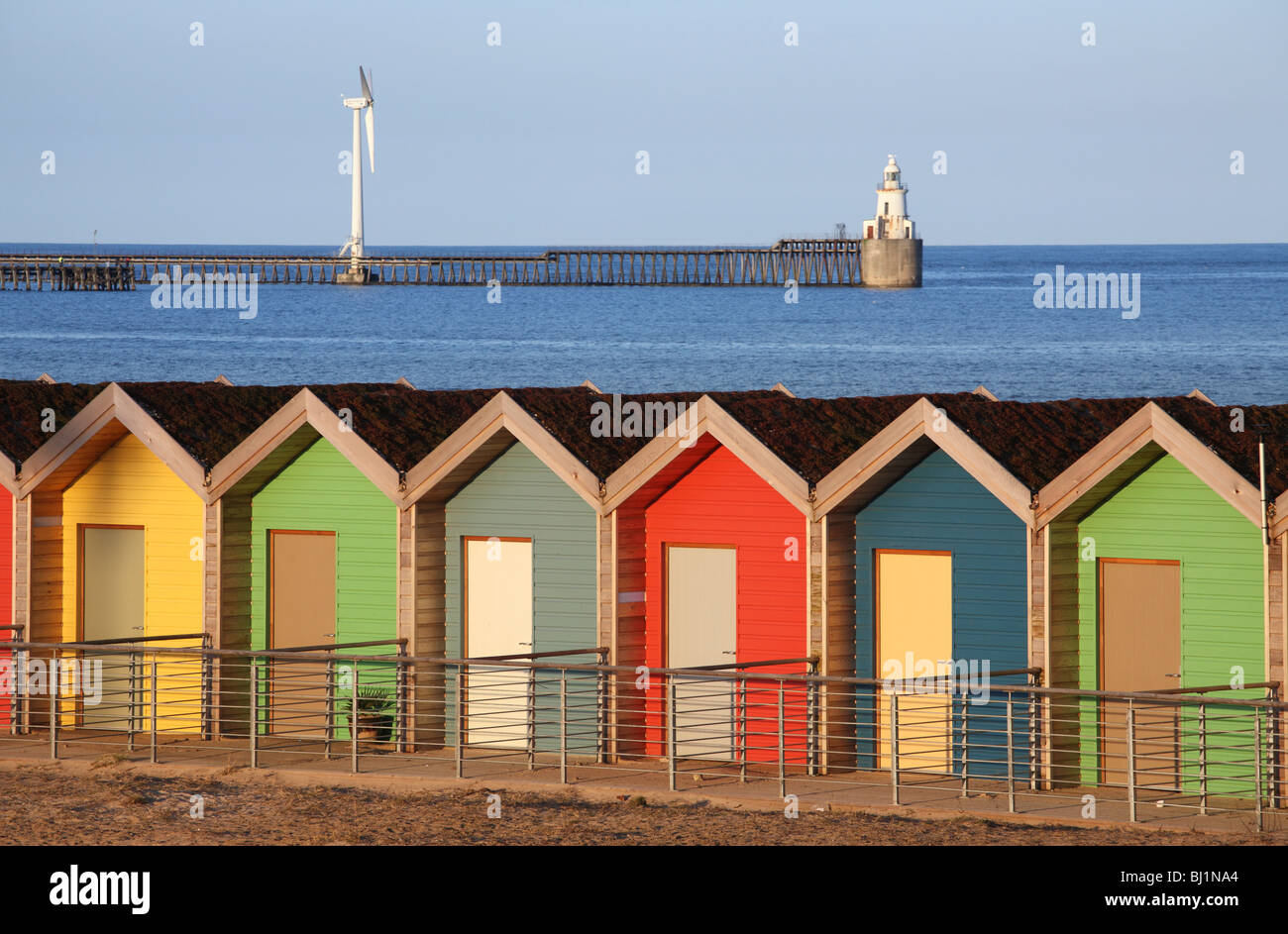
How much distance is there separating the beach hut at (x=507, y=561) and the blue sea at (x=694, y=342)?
171 feet

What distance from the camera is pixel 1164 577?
15469 mm

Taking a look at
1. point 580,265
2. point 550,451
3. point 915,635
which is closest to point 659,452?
point 550,451

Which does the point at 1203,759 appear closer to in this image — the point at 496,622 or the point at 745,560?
the point at 745,560

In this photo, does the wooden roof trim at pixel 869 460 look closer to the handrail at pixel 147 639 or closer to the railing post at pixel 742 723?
the railing post at pixel 742 723

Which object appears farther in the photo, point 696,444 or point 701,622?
point 701,622

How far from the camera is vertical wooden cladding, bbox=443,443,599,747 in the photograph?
694 inches

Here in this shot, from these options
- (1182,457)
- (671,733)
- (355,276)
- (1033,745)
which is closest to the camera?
(1182,457)

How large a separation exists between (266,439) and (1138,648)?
8.09m

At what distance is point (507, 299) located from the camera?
134125mm

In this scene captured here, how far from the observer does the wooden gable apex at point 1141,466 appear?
14.6 m

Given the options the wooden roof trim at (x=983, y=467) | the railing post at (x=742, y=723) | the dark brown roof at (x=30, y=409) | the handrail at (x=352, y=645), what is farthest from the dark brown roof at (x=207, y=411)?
the wooden roof trim at (x=983, y=467)
